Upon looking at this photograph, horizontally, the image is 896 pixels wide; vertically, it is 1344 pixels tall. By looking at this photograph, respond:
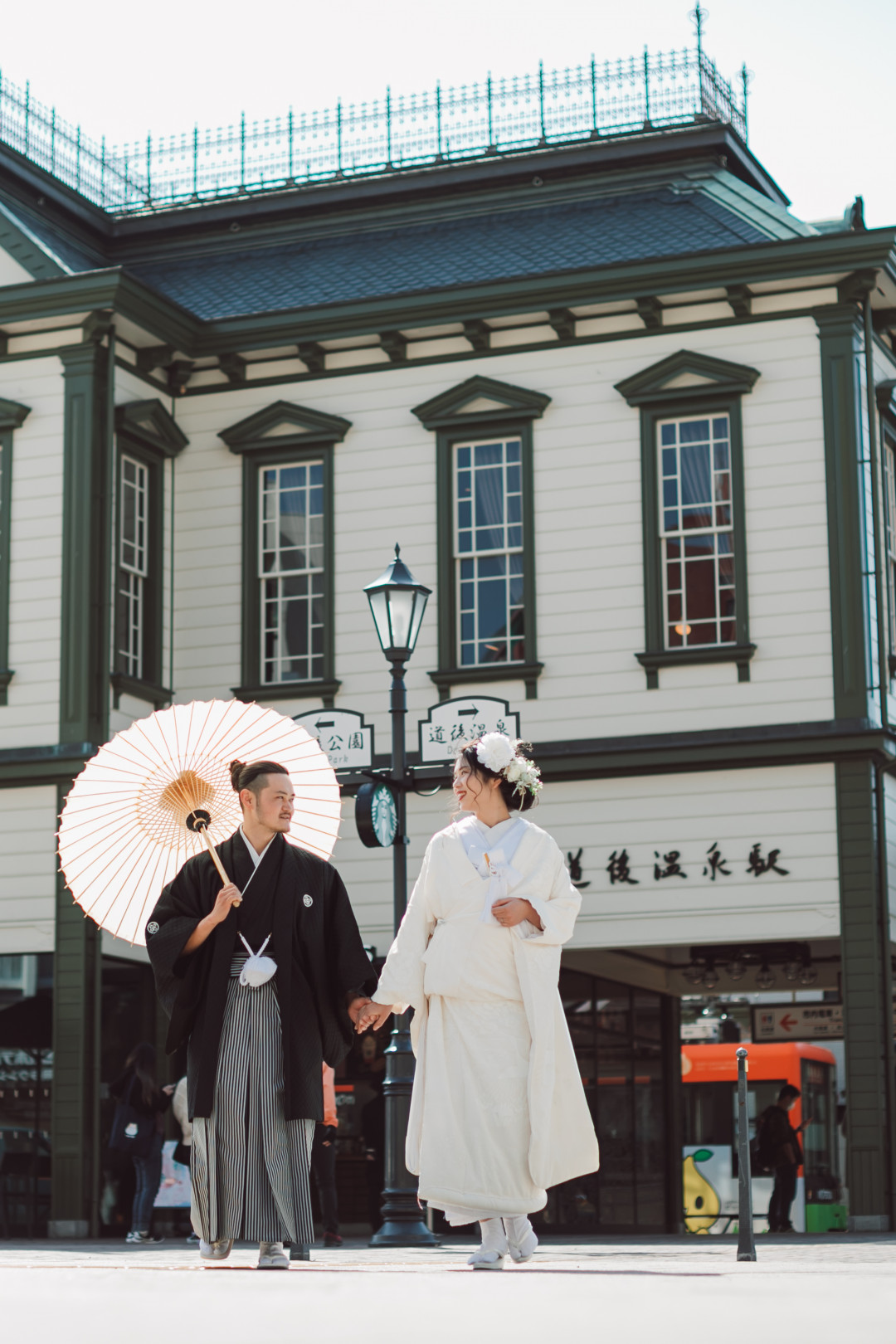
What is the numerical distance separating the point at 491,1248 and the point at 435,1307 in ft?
11.3

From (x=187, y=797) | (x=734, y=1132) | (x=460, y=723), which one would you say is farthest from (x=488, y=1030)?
(x=734, y=1132)

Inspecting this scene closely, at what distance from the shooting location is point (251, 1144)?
24.2 ft

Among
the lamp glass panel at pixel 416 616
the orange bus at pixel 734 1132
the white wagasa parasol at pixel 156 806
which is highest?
the lamp glass panel at pixel 416 616

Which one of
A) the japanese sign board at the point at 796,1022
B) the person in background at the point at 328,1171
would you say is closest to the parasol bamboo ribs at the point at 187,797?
the person in background at the point at 328,1171

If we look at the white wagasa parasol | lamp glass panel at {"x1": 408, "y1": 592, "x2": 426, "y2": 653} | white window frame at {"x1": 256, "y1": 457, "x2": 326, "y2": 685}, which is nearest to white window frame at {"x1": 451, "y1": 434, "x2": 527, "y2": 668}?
white window frame at {"x1": 256, "y1": 457, "x2": 326, "y2": 685}

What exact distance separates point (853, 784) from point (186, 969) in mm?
9624

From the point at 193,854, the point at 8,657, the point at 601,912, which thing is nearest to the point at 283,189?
the point at 8,657

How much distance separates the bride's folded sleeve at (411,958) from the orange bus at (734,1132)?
17.7 m

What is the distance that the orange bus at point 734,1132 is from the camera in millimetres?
24969

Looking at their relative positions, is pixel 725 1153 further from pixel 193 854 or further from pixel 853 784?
pixel 193 854

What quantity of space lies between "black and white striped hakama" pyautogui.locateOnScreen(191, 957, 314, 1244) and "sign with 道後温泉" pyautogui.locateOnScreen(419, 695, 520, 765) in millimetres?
9844

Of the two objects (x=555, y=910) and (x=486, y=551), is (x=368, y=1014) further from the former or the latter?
(x=486, y=551)

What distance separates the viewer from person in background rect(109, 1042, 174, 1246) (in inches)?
612

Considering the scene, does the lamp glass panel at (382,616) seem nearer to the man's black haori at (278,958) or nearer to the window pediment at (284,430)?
the window pediment at (284,430)
